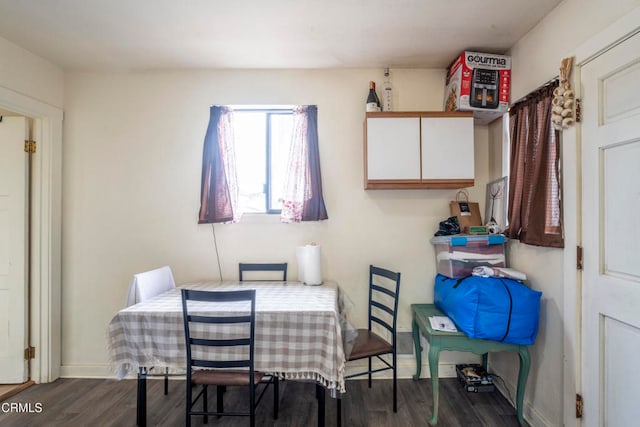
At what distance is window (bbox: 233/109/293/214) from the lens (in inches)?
107

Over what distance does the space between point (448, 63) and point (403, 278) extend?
1.88 metres

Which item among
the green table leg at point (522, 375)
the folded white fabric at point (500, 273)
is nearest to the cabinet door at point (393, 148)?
the folded white fabric at point (500, 273)

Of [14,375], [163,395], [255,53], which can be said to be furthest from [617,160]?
[14,375]

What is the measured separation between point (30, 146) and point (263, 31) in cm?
219

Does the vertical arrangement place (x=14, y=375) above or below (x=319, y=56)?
below

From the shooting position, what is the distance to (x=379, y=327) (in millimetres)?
2580

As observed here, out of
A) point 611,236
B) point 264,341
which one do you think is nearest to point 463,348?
point 611,236

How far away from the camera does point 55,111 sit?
258 centimetres

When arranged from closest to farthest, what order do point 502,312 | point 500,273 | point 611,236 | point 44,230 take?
1. point 611,236
2. point 502,312
3. point 500,273
4. point 44,230

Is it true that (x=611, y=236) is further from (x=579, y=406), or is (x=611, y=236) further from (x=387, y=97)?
(x=387, y=97)

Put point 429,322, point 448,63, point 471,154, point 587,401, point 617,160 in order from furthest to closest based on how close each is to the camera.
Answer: point 448,63, point 471,154, point 429,322, point 587,401, point 617,160

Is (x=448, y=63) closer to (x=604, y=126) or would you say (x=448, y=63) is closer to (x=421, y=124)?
(x=421, y=124)

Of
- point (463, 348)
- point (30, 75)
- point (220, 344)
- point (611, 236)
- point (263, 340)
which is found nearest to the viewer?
point (611, 236)

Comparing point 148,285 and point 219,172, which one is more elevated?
point 219,172
